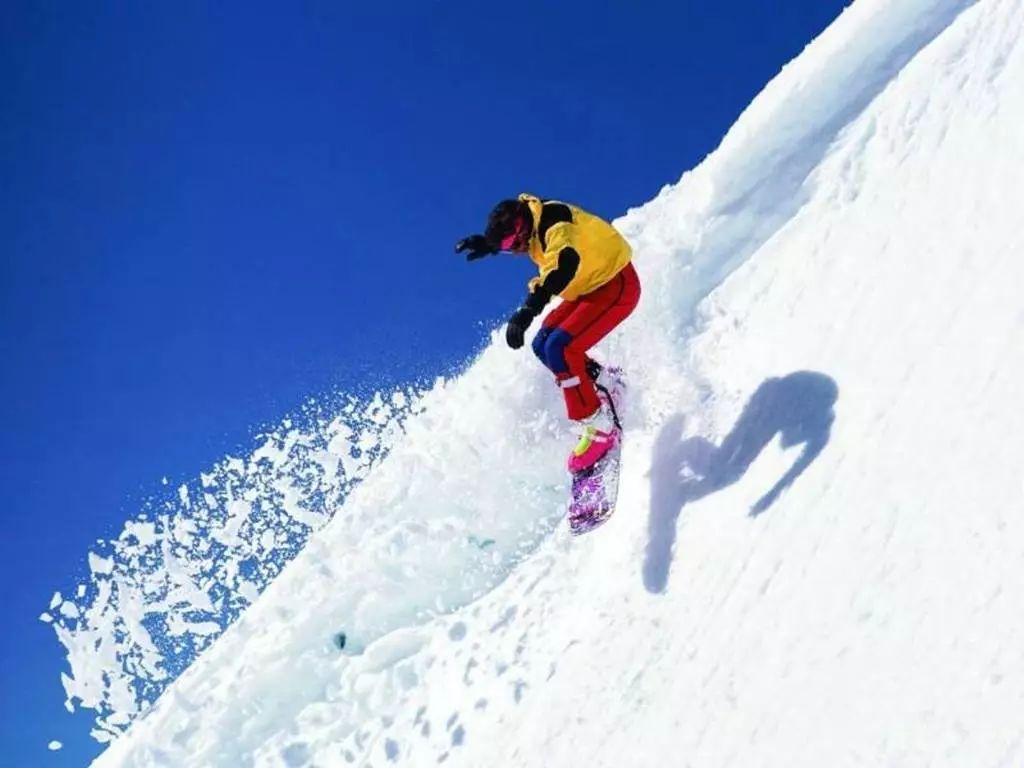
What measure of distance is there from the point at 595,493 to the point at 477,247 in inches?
74.1

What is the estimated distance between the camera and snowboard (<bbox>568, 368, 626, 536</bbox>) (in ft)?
22.6

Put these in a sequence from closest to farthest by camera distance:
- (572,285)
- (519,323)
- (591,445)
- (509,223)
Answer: (519,323)
(509,223)
(572,285)
(591,445)

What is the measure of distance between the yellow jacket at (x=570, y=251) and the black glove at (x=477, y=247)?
0.95 ft

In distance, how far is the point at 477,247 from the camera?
6.88 metres

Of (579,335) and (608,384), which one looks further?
(608,384)

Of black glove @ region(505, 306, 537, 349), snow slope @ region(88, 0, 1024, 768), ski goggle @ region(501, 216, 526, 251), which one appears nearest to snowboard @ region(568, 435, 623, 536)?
snow slope @ region(88, 0, 1024, 768)

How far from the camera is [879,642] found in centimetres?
399

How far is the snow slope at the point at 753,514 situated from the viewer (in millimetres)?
4055

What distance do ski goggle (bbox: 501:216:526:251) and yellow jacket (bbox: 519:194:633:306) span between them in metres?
0.08

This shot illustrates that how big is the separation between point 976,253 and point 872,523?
228cm

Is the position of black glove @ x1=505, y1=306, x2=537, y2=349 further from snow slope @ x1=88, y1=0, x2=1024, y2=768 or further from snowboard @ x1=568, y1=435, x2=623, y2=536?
snow slope @ x1=88, y1=0, x2=1024, y2=768

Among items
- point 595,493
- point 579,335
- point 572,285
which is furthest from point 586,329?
point 595,493

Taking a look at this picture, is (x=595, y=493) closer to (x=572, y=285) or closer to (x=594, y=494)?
(x=594, y=494)

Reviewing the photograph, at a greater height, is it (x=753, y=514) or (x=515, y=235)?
(x=515, y=235)
